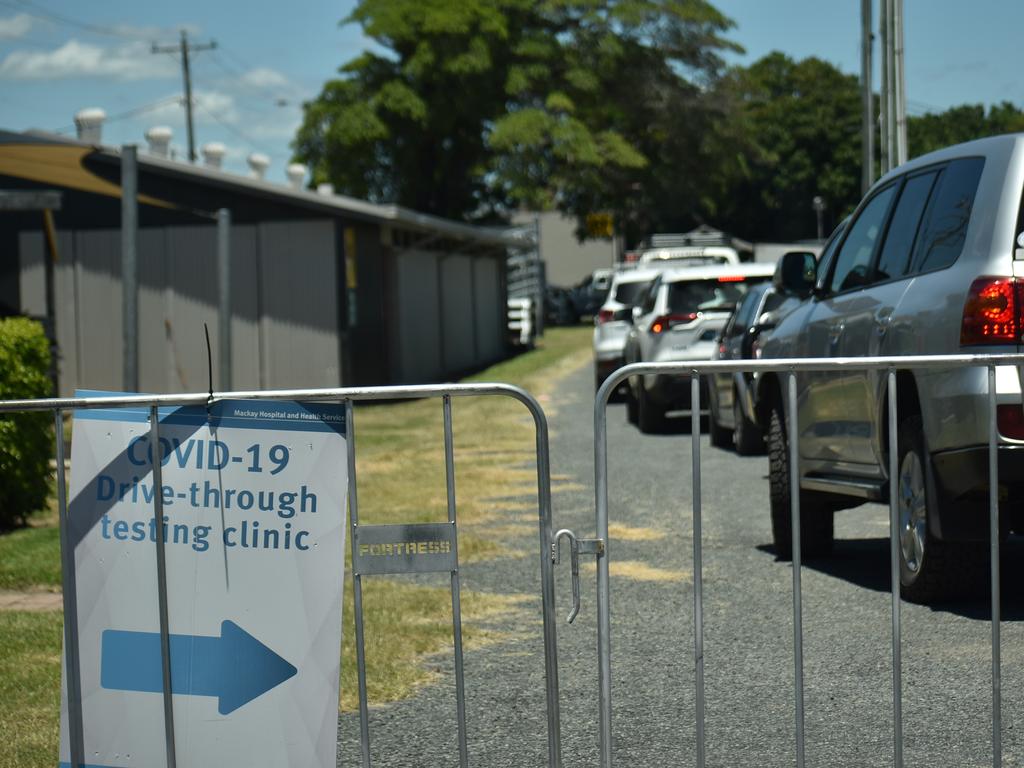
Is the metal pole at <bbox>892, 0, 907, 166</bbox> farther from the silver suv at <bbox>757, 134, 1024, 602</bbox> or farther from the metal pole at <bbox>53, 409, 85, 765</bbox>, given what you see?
the metal pole at <bbox>53, 409, 85, 765</bbox>

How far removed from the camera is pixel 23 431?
10.2 metres

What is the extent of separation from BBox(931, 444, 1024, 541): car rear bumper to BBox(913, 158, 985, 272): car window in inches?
35.8

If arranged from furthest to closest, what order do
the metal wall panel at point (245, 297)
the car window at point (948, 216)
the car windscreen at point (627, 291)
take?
the metal wall panel at point (245, 297) < the car windscreen at point (627, 291) < the car window at point (948, 216)

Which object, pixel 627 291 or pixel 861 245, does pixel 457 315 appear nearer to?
pixel 627 291

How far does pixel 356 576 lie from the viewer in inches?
170

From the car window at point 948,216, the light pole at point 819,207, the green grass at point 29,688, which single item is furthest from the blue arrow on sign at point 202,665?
the light pole at point 819,207

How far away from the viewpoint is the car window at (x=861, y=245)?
7.76 metres

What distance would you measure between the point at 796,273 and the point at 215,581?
15.9ft

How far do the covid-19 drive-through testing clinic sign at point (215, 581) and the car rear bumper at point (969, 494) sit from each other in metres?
2.97

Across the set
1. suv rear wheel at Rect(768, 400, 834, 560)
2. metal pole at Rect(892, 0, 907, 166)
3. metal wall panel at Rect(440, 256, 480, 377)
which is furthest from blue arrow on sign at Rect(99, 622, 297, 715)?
metal wall panel at Rect(440, 256, 480, 377)

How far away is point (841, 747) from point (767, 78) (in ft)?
287

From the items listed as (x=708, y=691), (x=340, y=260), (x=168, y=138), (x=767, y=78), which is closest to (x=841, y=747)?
(x=708, y=691)

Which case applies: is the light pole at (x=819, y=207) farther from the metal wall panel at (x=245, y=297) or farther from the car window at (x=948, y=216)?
the car window at (x=948, y=216)

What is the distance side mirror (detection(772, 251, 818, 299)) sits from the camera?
27.2 feet
